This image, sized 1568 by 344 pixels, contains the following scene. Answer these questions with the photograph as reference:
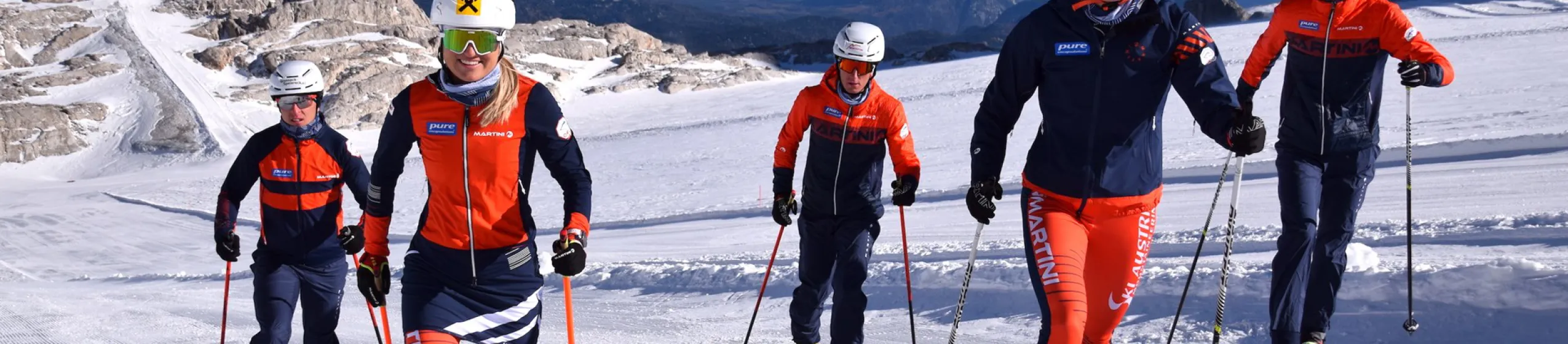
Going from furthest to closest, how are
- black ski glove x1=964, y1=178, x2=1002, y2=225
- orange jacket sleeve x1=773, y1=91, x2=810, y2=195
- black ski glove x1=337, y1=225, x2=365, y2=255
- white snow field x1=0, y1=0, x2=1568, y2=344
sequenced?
white snow field x1=0, y1=0, x2=1568, y2=344 → orange jacket sleeve x1=773, y1=91, x2=810, y2=195 → black ski glove x1=337, y1=225, x2=365, y2=255 → black ski glove x1=964, y1=178, x2=1002, y2=225

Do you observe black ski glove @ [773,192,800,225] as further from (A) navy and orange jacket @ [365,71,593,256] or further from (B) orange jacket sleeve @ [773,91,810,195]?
(A) navy and orange jacket @ [365,71,593,256]

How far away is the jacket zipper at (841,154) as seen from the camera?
547cm

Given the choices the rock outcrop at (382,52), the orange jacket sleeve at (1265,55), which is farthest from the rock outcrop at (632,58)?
the orange jacket sleeve at (1265,55)

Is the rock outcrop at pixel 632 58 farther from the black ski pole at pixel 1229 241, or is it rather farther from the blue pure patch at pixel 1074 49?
the blue pure patch at pixel 1074 49

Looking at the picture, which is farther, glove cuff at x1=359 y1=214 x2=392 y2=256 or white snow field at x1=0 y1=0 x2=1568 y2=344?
white snow field at x1=0 y1=0 x2=1568 y2=344

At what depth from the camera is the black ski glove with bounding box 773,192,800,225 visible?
19.0 feet

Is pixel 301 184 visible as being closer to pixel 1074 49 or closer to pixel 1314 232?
pixel 1074 49

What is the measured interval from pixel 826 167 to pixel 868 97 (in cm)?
40

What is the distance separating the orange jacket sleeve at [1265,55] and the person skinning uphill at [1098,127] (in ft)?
4.32

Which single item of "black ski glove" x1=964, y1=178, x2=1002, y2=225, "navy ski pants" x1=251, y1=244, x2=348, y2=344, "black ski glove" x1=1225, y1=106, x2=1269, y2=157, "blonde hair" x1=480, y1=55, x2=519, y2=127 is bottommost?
"navy ski pants" x1=251, y1=244, x2=348, y2=344

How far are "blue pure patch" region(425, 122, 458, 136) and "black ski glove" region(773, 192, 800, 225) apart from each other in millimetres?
2434

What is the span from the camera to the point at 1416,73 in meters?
4.64

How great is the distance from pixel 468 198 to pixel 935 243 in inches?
283

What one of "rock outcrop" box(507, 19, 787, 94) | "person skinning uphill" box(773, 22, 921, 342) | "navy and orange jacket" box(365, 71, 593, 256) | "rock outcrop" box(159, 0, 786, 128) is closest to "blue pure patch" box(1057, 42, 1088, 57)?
"navy and orange jacket" box(365, 71, 593, 256)
